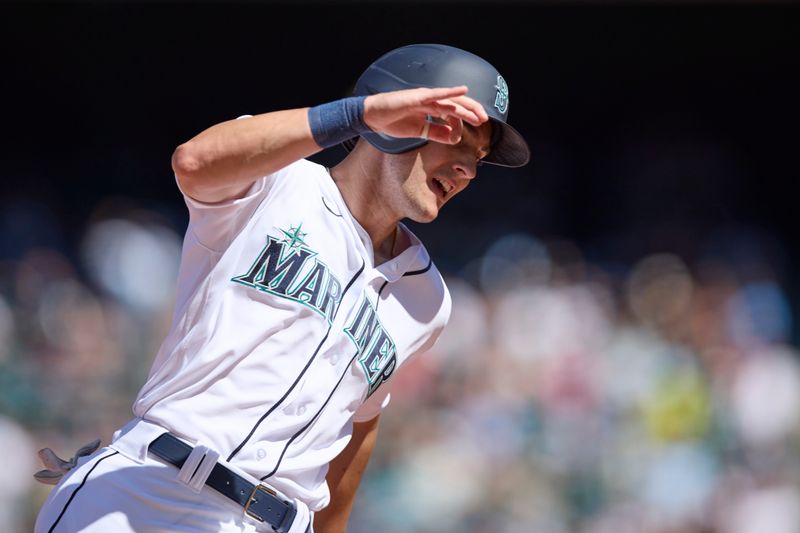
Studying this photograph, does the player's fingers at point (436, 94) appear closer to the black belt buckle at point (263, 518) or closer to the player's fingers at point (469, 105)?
the player's fingers at point (469, 105)

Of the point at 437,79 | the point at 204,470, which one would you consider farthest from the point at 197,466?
the point at 437,79

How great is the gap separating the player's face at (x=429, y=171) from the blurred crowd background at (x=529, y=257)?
410 centimetres

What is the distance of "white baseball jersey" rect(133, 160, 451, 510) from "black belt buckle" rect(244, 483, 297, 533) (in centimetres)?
3

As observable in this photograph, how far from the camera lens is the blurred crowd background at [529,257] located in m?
6.61

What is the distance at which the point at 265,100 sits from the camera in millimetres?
11445

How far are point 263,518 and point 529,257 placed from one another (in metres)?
6.35

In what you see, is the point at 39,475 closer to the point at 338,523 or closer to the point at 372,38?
the point at 338,523

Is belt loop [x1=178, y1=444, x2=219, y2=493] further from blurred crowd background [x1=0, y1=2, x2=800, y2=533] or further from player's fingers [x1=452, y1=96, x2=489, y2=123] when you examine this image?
blurred crowd background [x1=0, y1=2, x2=800, y2=533]

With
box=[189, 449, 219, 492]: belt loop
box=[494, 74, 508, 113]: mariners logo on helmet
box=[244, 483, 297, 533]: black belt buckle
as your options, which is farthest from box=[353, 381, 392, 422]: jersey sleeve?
box=[494, 74, 508, 113]: mariners logo on helmet

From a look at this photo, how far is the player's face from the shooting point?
2.65 meters

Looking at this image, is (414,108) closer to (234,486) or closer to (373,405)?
(234,486)

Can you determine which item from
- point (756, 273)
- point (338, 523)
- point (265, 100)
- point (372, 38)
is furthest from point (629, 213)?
point (338, 523)

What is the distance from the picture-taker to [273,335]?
2.47 meters

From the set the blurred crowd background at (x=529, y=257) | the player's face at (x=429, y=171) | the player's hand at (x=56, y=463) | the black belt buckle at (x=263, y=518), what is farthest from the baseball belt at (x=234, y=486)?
the blurred crowd background at (x=529, y=257)
